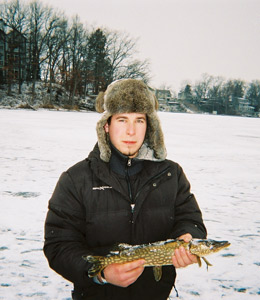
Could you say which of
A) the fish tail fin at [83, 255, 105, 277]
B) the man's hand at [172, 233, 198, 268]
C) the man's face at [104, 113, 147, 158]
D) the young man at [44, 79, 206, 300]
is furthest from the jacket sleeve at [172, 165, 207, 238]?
the fish tail fin at [83, 255, 105, 277]

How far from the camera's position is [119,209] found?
1.82 m

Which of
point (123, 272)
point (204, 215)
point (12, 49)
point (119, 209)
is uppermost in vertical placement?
point (12, 49)

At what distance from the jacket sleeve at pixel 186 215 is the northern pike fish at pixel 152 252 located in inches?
10.4

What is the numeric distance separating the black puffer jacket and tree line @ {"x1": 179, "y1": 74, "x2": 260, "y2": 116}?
334ft

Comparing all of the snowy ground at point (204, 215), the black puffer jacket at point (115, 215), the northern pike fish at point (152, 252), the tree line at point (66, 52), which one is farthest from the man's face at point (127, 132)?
the tree line at point (66, 52)

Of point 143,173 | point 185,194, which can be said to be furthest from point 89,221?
point 185,194

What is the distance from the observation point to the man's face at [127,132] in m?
1.95

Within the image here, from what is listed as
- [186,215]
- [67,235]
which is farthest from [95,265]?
[186,215]

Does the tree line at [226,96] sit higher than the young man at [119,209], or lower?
higher

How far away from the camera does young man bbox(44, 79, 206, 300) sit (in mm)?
1669

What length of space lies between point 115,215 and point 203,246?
24.1 inches

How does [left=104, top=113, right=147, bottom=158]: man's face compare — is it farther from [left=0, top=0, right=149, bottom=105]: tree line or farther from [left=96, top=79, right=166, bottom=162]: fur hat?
[left=0, top=0, right=149, bottom=105]: tree line

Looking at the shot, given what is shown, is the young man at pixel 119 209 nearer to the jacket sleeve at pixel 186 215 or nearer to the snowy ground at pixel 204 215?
the jacket sleeve at pixel 186 215

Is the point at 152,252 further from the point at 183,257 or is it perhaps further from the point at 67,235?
the point at 67,235
